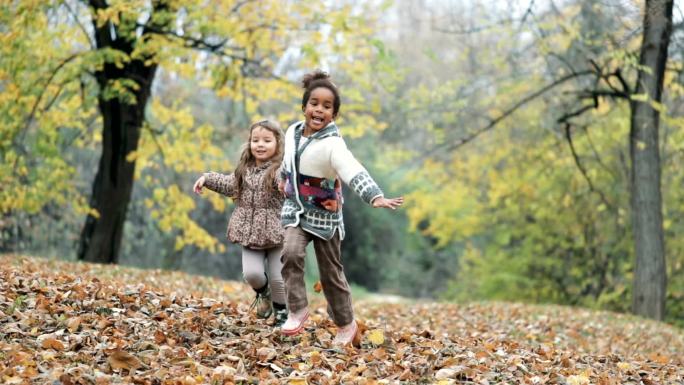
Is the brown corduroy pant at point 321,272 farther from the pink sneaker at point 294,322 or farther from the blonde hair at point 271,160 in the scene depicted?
the blonde hair at point 271,160

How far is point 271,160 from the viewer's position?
611 centimetres

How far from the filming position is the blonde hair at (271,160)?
5.98 meters

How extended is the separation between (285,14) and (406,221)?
20.8 metres

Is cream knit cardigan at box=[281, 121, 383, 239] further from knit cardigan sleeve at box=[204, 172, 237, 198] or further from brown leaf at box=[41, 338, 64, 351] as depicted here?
brown leaf at box=[41, 338, 64, 351]

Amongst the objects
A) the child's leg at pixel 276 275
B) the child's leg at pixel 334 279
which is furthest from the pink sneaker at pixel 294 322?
the child's leg at pixel 276 275

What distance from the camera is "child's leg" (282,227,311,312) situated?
211 inches

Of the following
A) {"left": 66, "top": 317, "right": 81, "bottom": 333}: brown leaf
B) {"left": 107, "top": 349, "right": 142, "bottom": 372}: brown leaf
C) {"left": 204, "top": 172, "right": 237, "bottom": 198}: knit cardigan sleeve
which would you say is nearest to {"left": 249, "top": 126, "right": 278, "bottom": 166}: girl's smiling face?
{"left": 204, "top": 172, "right": 237, "bottom": 198}: knit cardigan sleeve

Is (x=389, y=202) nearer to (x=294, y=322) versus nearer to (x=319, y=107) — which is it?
(x=319, y=107)

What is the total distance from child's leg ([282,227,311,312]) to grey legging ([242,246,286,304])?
1.51 feet

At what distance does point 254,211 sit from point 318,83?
1.09 m

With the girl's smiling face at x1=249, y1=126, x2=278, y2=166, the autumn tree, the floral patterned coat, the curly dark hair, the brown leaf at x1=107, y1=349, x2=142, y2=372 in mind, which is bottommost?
the brown leaf at x1=107, y1=349, x2=142, y2=372

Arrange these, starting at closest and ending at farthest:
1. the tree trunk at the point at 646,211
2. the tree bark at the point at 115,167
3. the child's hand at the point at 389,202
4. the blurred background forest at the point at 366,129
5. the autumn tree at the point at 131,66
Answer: the child's hand at the point at 389,202 → the autumn tree at the point at 131,66 → the blurred background forest at the point at 366,129 → the tree bark at the point at 115,167 → the tree trunk at the point at 646,211

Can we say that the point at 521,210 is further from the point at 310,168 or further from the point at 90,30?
the point at 310,168

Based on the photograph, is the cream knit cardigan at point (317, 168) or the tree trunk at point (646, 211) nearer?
the cream knit cardigan at point (317, 168)
